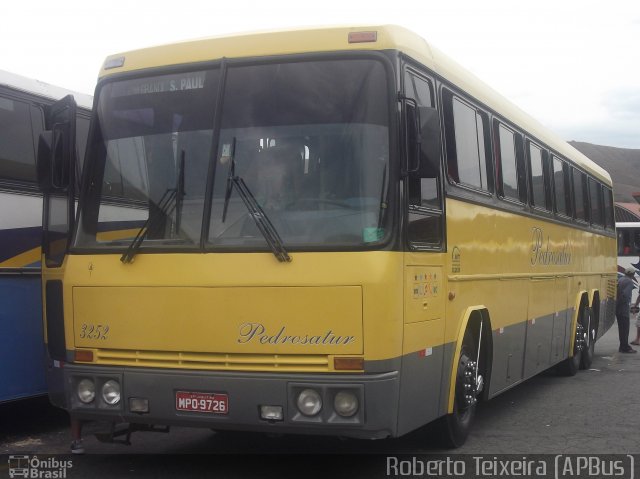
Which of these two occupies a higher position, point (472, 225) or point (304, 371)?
point (472, 225)

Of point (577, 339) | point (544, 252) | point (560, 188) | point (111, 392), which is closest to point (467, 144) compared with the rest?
point (544, 252)

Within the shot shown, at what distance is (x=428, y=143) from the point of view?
21.0 feet

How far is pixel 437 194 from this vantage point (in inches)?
284

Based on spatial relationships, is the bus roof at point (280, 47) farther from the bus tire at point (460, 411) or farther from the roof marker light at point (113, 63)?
the bus tire at point (460, 411)

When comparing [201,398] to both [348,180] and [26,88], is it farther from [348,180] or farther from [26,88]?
[26,88]

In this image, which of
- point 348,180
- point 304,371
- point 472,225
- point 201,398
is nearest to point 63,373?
point 201,398

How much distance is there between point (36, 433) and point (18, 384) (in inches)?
33.1

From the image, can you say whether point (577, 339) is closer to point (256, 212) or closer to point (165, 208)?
point (256, 212)

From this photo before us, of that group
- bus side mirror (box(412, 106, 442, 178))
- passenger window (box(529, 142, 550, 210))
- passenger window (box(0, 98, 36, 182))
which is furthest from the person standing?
bus side mirror (box(412, 106, 442, 178))

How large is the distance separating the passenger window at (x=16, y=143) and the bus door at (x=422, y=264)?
412 cm

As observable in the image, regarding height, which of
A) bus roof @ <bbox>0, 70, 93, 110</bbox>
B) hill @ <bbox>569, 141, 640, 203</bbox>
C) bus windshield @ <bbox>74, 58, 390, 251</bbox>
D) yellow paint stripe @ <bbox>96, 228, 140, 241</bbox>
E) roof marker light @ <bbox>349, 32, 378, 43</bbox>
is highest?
hill @ <bbox>569, 141, 640, 203</bbox>

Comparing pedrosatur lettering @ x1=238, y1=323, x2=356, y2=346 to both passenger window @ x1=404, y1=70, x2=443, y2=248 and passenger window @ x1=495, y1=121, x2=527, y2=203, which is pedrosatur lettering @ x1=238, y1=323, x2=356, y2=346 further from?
passenger window @ x1=495, y1=121, x2=527, y2=203

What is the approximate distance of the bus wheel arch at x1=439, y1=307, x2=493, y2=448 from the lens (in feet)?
25.5
